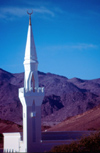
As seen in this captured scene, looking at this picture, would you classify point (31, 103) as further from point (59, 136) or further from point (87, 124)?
point (87, 124)

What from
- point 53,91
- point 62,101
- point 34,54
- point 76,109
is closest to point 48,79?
point 53,91

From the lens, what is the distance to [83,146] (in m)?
18.7

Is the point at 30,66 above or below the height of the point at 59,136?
above

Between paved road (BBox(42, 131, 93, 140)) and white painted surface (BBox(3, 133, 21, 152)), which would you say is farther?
paved road (BBox(42, 131, 93, 140))

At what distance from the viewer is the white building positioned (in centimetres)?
1944

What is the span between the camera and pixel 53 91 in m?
117

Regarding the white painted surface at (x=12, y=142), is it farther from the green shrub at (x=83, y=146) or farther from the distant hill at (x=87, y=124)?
the distant hill at (x=87, y=124)

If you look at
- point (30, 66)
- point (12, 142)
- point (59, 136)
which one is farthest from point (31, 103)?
point (12, 142)

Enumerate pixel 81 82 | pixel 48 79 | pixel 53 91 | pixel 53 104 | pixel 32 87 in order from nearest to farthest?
pixel 32 87
pixel 53 104
pixel 53 91
pixel 48 79
pixel 81 82

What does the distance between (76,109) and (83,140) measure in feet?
189

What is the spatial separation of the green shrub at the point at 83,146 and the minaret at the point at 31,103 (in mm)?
2292

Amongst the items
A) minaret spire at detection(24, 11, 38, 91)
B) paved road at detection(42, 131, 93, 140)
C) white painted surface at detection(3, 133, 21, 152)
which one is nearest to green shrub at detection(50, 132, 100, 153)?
paved road at detection(42, 131, 93, 140)

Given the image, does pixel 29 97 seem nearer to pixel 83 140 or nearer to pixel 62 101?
pixel 83 140

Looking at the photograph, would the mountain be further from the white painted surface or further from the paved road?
the paved road
